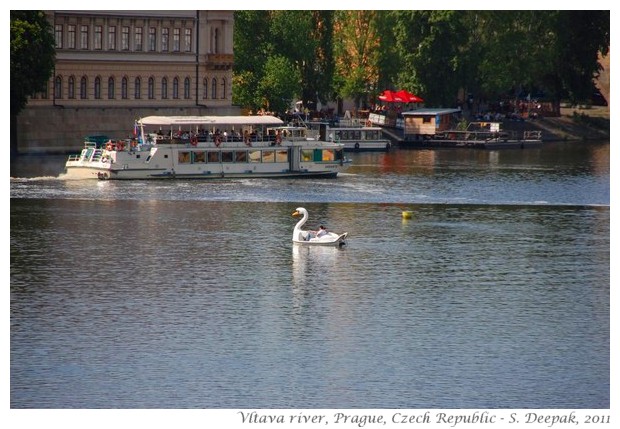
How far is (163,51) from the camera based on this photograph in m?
120

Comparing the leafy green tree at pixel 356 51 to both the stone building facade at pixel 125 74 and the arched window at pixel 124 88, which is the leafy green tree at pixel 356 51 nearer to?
the stone building facade at pixel 125 74

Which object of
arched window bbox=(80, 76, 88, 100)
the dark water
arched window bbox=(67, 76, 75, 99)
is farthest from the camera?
arched window bbox=(80, 76, 88, 100)

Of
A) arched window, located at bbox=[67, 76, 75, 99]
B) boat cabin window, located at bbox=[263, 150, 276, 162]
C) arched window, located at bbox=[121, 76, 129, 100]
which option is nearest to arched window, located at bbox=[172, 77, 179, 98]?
arched window, located at bbox=[121, 76, 129, 100]

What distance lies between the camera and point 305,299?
56.9 m

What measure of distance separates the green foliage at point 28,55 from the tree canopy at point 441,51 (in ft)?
107

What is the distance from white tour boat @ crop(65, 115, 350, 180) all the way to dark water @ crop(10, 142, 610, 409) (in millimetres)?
4237

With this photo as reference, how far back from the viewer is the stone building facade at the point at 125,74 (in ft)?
359

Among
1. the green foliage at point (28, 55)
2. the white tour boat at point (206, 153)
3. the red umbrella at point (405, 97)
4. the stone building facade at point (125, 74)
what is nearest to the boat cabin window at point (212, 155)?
the white tour boat at point (206, 153)

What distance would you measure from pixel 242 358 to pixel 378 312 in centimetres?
761

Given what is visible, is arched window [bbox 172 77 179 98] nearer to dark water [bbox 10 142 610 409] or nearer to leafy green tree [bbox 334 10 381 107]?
leafy green tree [bbox 334 10 381 107]

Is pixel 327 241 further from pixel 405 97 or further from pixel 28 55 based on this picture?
pixel 405 97

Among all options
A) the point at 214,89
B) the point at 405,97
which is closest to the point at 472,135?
the point at 405,97

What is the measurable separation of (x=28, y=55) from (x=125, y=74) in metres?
17.6

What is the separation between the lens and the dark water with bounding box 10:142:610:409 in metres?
45.7
